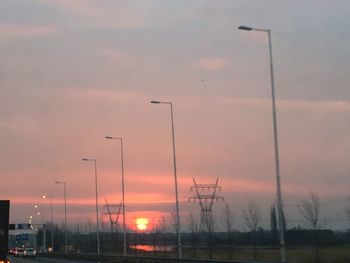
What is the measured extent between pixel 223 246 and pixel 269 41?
44434 millimetres

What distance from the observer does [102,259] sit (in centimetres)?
7350

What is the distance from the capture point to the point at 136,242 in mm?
87438

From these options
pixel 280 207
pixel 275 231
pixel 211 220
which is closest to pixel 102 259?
pixel 211 220

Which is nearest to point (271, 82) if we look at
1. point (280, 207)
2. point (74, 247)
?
point (280, 207)

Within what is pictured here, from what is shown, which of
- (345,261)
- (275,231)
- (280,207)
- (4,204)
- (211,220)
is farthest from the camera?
(275,231)

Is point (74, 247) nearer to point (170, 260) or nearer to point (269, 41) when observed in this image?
point (170, 260)

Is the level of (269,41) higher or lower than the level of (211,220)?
higher

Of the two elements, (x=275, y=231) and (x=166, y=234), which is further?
(x=166, y=234)

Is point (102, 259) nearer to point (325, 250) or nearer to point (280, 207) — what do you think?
point (325, 250)

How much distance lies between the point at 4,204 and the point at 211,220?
45.6 metres

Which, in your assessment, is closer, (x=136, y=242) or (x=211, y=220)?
(x=211, y=220)

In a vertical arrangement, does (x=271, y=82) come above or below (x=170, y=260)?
above

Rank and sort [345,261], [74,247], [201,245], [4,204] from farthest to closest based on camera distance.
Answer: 1. [74,247]
2. [201,245]
3. [345,261]
4. [4,204]

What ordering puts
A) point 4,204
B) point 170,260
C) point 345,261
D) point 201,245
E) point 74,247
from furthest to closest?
point 74,247
point 201,245
point 170,260
point 345,261
point 4,204
